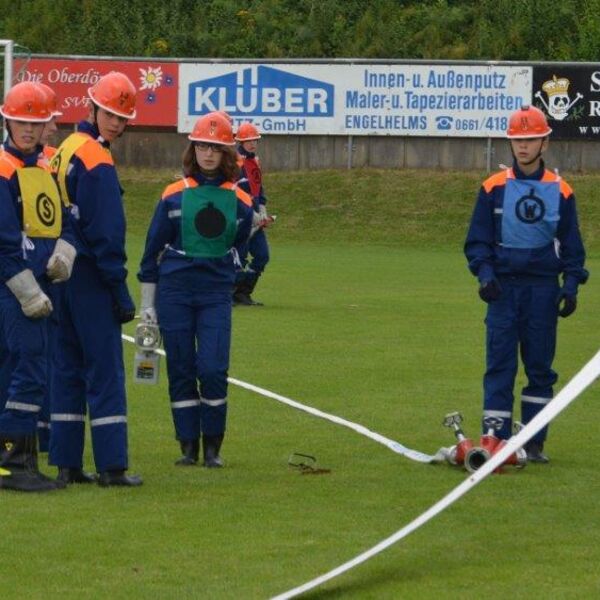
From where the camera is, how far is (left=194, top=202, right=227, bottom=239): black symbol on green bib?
10.9m

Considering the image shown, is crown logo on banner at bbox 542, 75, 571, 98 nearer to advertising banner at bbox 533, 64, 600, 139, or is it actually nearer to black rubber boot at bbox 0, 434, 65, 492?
advertising banner at bbox 533, 64, 600, 139

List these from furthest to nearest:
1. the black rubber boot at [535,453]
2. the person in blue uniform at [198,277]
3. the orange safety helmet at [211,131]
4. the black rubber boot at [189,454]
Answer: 1. the black rubber boot at [535,453]
2. the black rubber boot at [189,454]
3. the person in blue uniform at [198,277]
4. the orange safety helmet at [211,131]

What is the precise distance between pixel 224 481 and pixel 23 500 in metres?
1.23

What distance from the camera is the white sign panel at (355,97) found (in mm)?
37344

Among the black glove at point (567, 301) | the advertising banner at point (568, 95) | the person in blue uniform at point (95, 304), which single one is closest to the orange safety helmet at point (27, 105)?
the person in blue uniform at point (95, 304)

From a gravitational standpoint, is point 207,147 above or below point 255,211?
above

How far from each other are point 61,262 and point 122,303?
53 centimetres

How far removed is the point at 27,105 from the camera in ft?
32.1

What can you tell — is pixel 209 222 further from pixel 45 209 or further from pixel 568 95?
pixel 568 95

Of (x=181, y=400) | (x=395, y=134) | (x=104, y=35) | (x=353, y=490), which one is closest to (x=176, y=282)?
(x=181, y=400)

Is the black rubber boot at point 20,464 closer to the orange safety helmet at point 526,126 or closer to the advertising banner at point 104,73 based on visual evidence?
the orange safety helmet at point 526,126

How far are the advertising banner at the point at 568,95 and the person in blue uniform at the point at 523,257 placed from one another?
25901 millimetres

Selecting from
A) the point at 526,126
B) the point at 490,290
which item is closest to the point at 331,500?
the point at 490,290

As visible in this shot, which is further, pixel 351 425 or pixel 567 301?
pixel 351 425
